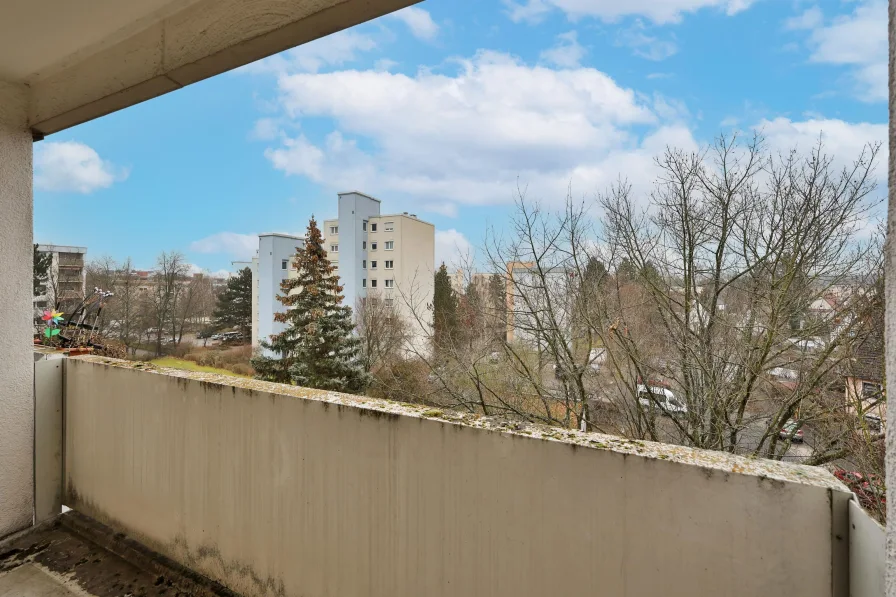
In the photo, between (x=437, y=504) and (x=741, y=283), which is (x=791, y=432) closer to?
(x=741, y=283)

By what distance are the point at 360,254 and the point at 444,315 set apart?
48.4 feet

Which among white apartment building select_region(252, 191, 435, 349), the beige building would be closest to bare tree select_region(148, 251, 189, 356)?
white apartment building select_region(252, 191, 435, 349)

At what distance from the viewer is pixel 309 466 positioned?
1.57m

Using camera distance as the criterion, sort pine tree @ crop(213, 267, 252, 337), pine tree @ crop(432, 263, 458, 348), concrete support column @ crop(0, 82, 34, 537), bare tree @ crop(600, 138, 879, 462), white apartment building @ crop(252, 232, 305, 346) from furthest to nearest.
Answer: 1. pine tree @ crop(213, 267, 252, 337)
2. white apartment building @ crop(252, 232, 305, 346)
3. pine tree @ crop(432, 263, 458, 348)
4. bare tree @ crop(600, 138, 879, 462)
5. concrete support column @ crop(0, 82, 34, 537)

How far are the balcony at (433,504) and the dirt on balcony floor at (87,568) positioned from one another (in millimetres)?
39

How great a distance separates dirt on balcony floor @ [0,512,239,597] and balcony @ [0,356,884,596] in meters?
0.04

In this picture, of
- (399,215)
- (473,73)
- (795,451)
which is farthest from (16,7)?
(399,215)

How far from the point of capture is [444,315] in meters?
9.20

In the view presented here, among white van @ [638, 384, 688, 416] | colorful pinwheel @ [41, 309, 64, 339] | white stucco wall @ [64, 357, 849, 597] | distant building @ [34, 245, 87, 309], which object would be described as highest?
distant building @ [34, 245, 87, 309]

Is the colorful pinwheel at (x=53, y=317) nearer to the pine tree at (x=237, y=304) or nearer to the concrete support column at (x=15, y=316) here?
the concrete support column at (x=15, y=316)

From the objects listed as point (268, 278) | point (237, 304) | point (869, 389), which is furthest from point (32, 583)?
point (237, 304)

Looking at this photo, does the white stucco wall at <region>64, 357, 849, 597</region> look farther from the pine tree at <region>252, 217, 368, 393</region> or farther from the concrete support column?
the pine tree at <region>252, 217, 368, 393</region>

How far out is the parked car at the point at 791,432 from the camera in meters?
5.36

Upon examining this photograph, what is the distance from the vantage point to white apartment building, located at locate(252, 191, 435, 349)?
22.8 meters
